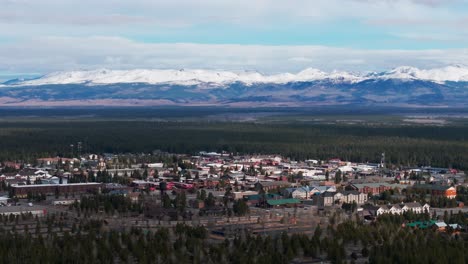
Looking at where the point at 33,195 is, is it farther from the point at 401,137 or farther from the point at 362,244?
the point at 401,137

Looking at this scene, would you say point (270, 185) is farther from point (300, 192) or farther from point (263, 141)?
point (263, 141)

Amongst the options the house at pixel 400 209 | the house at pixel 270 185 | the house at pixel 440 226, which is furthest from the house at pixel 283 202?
the house at pixel 440 226

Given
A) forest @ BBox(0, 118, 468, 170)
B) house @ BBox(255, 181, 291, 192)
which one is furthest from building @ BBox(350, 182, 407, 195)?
forest @ BBox(0, 118, 468, 170)

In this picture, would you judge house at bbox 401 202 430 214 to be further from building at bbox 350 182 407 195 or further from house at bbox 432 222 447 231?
building at bbox 350 182 407 195

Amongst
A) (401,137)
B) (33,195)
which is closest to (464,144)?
(401,137)

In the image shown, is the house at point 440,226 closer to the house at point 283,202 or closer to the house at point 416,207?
the house at point 416,207
